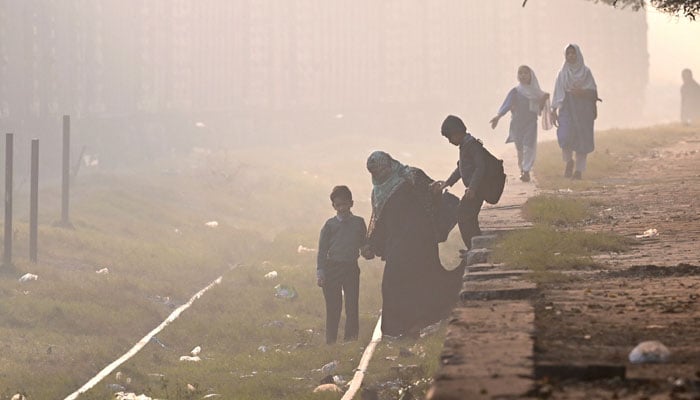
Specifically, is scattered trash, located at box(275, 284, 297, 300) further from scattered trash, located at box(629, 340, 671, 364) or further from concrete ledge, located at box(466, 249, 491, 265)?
scattered trash, located at box(629, 340, 671, 364)

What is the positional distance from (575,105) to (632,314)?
11.9 metres

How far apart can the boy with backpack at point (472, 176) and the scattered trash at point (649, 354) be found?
20.3 ft

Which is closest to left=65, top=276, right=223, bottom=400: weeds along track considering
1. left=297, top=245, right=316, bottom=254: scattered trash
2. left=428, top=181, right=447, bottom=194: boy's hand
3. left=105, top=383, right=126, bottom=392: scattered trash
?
left=105, top=383, right=126, bottom=392: scattered trash

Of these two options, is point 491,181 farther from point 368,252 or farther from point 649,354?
point 649,354

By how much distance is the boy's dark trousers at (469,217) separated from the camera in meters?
13.1

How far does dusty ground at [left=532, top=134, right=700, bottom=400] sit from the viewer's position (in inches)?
246

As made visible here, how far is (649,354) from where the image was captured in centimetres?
666

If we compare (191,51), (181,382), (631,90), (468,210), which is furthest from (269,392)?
(631,90)

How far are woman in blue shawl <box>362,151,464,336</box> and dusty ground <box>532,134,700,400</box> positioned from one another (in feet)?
4.99

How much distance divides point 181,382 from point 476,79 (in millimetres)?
54328

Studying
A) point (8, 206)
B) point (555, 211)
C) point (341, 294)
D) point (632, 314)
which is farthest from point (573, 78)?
point (632, 314)

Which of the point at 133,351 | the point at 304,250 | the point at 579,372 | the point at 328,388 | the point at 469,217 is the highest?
the point at 469,217

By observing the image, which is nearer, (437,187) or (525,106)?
(437,187)

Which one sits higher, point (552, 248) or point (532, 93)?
point (532, 93)
